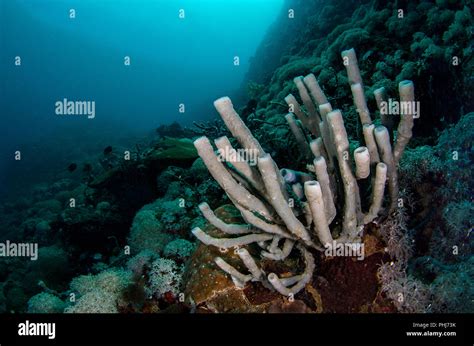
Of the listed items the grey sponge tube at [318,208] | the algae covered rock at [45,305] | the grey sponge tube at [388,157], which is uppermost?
the grey sponge tube at [388,157]

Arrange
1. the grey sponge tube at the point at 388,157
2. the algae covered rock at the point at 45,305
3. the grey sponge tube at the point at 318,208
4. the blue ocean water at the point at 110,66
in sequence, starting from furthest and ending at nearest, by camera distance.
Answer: the blue ocean water at the point at 110,66, the algae covered rock at the point at 45,305, the grey sponge tube at the point at 388,157, the grey sponge tube at the point at 318,208

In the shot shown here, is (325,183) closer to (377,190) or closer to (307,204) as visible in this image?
(307,204)

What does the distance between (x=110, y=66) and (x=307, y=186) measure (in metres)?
97.0

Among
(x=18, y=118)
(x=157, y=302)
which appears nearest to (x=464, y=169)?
(x=157, y=302)

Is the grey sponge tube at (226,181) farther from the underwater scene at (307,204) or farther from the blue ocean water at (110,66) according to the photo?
the blue ocean water at (110,66)

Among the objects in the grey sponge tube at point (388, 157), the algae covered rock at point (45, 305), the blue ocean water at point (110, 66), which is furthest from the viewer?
the blue ocean water at point (110, 66)

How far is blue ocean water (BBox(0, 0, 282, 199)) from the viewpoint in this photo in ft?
127

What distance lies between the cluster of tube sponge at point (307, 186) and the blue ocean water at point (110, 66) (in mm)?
27940

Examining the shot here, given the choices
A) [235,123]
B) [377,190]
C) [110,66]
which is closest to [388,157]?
[377,190]

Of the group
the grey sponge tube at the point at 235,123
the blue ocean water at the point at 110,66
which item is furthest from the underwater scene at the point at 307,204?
the blue ocean water at the point at 110,66

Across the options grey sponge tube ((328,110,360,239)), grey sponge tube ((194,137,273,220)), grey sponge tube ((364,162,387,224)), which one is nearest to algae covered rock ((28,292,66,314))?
grey sponge tube ((194,137,273,220))

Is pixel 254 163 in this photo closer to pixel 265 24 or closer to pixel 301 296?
pixel 301 296

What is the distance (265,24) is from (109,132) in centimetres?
6933

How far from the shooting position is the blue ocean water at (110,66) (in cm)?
3881
